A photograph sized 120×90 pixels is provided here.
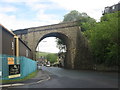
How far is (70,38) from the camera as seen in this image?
64.9 meters

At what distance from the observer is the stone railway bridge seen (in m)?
61.2

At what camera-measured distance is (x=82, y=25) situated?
211ft

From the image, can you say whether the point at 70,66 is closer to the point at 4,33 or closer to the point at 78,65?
the point at 78,65

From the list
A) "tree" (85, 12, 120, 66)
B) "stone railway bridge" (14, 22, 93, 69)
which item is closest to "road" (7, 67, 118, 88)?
"tree" (85, 12, 120, 66)

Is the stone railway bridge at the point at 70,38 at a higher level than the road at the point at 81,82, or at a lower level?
higher

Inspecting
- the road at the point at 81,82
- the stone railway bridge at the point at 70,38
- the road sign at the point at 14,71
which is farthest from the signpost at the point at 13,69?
the stone railway bridge at the point at 70,38

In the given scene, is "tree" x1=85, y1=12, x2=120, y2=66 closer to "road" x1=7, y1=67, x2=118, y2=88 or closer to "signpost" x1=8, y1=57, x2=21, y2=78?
"road" x1=7, y1=67, x2=118, y2=88

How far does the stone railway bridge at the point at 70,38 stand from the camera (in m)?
61.2

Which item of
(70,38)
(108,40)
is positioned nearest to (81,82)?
(108,40)

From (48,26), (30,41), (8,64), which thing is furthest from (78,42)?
(8,64)

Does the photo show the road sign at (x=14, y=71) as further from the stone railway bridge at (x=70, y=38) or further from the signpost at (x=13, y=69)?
the stone railway bridge at (x=70, y=38)

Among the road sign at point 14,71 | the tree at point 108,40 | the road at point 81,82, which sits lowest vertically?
the road at point 81,82

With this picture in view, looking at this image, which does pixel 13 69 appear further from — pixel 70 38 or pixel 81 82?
pixel 70 38

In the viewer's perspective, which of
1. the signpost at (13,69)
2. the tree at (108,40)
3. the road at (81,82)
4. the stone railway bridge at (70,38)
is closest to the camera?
the road at (81,82)
